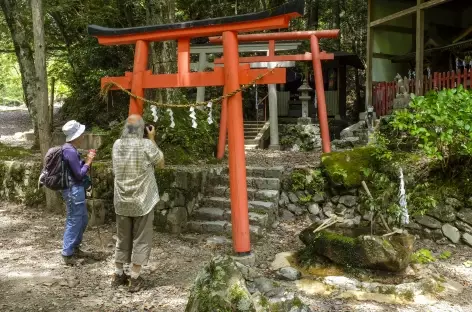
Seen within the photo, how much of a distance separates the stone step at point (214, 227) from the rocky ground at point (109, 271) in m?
0.17

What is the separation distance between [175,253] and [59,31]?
1662 cm

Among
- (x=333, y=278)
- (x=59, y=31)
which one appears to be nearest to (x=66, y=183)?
(x=333, y=278)

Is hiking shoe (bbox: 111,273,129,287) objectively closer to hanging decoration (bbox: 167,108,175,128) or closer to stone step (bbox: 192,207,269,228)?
stone step (bbox: 192,207,269,228)

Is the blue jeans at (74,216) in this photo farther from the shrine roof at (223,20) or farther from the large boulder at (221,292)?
the large boulder at (221,292)

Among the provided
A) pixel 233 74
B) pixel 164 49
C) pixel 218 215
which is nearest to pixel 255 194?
pixel 218 215

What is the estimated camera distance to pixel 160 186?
6.80 m

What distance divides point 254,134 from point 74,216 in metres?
10.6

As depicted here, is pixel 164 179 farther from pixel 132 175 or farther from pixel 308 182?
pixel 308 182

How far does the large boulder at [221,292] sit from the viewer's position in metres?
2.94

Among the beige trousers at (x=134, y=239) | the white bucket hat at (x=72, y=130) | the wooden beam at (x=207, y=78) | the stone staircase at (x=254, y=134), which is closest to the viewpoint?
the beige trousers at (x=134, y=239)

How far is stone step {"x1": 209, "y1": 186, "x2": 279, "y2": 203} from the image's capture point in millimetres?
7547

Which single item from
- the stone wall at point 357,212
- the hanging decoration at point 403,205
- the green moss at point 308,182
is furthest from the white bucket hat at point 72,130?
the hanging decoration at point 403,205

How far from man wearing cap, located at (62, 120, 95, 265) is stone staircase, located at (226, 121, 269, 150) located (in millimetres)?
8781

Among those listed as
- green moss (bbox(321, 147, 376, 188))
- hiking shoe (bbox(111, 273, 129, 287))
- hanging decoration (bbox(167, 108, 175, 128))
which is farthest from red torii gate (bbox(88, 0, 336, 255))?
green moss (bbox(321, 147, 376, 188))
